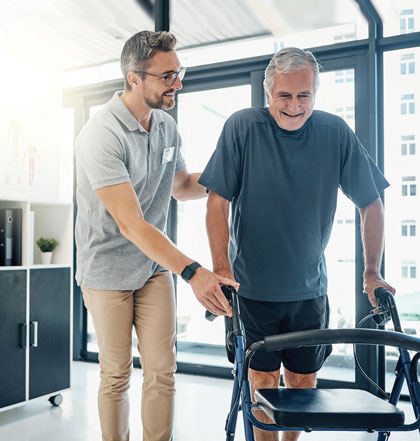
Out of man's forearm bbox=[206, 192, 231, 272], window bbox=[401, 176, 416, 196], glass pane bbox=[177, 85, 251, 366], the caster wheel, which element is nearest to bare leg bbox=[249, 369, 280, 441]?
man's forearm bbox=[206, 192, 231, 272]

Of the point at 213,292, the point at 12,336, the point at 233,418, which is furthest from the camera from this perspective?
the point at 12,336

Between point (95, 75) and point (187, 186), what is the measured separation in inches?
109

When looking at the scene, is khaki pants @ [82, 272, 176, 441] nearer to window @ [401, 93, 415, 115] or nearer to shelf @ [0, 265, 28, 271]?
shelf @ [0, 265, 28, 271]

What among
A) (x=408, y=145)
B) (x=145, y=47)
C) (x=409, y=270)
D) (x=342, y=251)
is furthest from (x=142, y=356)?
(x=408, y=145)

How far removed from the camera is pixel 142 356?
204 centimetres

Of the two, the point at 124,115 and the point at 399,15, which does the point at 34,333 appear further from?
the point at 399,15

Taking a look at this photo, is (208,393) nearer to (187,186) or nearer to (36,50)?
(187,186)

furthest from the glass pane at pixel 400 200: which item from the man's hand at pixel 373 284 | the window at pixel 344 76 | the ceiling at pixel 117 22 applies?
the man's hand at pixel 373 284

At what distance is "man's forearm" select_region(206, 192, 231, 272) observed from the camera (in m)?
1.69

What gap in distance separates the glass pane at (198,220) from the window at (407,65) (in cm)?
119

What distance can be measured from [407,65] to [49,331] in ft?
9.28

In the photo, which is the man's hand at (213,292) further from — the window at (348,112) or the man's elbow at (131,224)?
the window at (348,112)

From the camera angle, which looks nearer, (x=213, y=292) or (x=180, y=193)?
(x=213, y=292)

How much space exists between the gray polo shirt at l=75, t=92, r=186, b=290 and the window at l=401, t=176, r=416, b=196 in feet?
6.82
